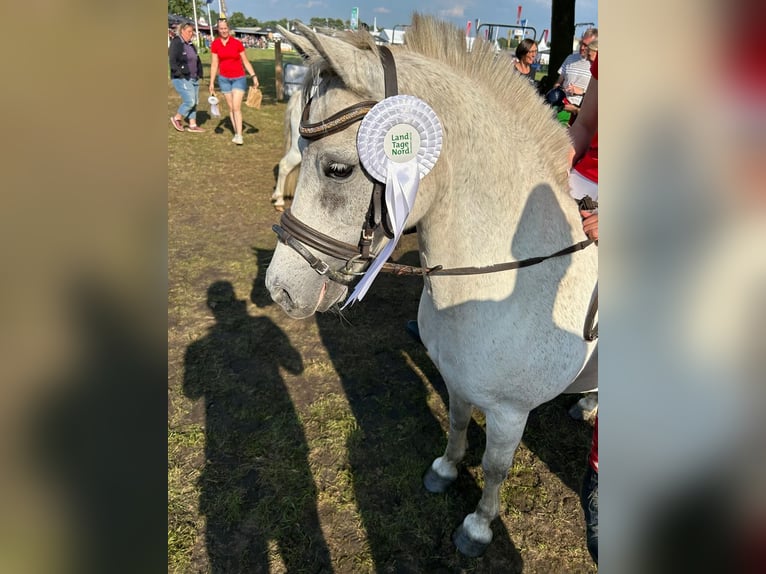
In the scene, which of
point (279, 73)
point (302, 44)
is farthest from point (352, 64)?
point (279, 73)

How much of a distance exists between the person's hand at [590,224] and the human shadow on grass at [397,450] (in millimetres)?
1904

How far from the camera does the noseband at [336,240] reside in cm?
155

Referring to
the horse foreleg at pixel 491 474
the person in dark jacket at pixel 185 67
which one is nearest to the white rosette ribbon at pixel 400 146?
the horse foreleg at pixel 491 474

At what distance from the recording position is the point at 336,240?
169 cm

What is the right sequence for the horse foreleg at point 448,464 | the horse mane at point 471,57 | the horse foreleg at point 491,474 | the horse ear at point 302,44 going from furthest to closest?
the horse foreleg at point 448,464 → the horse foreleg at point 491,474 → the horse mane at point 471,57 → the horse ear at point 302,44

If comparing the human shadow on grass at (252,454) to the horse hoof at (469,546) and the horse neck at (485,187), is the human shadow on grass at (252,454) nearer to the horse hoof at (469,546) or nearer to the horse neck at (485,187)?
the horse hoof at (469,546)

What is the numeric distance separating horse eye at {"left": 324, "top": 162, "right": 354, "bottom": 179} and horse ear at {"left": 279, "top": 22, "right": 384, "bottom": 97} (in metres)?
0.25

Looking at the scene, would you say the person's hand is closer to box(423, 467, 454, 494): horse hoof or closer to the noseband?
the noseband

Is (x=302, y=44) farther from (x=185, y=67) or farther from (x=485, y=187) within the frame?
(x=185, y=67)

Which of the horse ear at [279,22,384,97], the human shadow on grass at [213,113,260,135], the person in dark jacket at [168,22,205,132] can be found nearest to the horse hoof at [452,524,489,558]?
the horse ear at [279,22,384,97]

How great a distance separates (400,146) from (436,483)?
2282 millimetres
